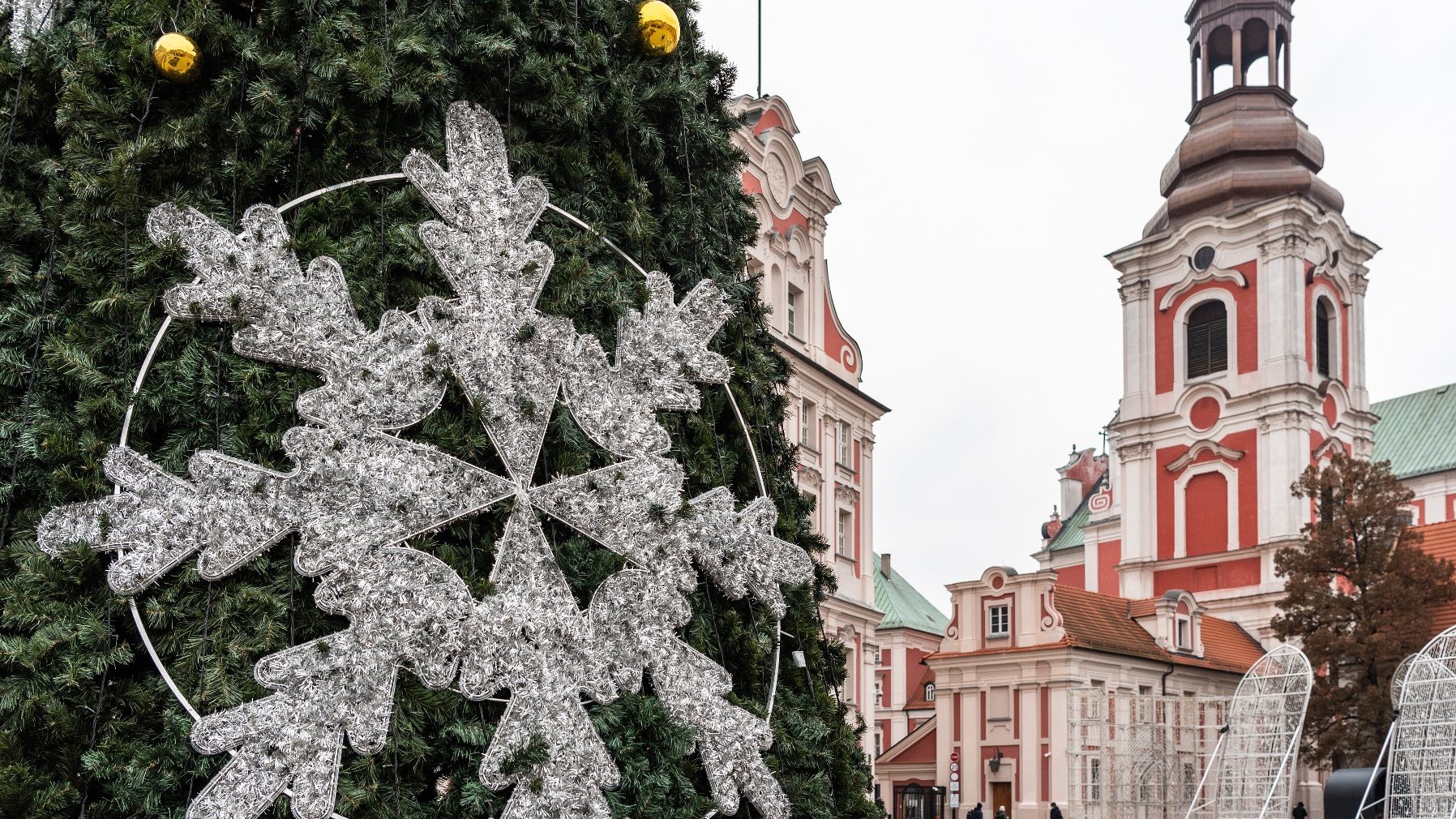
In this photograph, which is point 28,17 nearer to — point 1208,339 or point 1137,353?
point 1208,339

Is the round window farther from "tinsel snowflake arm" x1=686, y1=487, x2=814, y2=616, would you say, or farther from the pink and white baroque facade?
"tinsel snowflake arm" x1=686, y1=487, x2=814, y2=616

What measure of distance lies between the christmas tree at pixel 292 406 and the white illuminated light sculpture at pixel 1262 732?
1758 cm

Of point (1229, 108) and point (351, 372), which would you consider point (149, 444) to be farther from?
point (1229, 108)

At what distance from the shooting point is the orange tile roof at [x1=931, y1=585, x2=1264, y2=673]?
102ft

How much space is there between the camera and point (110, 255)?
305 centimetres

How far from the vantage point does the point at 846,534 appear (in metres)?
25.3

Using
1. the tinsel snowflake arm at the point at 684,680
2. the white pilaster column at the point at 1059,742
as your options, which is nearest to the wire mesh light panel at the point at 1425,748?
the tinsel snowflake arm at the point at 684,680

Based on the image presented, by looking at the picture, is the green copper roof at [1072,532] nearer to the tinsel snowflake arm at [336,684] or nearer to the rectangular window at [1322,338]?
the rectangular window at [1322,338]

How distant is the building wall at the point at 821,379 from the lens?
23.3m

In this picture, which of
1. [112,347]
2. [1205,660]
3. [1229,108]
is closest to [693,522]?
[112,347]

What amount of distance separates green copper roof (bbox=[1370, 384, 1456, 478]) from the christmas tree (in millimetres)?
50291

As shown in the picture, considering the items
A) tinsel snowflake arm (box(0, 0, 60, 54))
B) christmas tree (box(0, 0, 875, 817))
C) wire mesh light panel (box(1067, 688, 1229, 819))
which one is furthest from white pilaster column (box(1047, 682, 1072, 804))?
tinsel snowflake arm (box(0, 0, 60, 54))

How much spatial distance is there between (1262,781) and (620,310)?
63.8 ft

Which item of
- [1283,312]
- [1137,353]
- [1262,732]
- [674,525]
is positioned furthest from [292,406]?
[1137,353]
